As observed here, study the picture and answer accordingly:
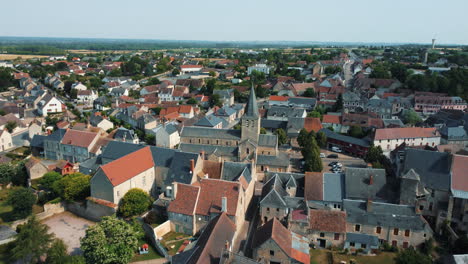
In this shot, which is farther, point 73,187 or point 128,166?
point 128,166

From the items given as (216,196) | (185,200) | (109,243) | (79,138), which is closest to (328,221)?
(216,196)

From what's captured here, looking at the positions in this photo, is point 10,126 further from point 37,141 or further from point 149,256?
point 149,256

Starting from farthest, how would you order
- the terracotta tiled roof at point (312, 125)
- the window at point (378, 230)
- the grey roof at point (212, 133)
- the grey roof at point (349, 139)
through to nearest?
the terracotta tiled roof at point (312, 125) → the grey roof at point (349, 139) → the grey roof at point (212, 133) → the window at point (378, 230)

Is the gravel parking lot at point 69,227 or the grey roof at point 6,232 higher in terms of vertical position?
the grey roof at point 6,232

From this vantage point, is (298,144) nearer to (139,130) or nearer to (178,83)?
(139,130)

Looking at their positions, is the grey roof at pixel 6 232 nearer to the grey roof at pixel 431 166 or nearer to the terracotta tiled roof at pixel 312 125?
the grey roof at pixel 431 166

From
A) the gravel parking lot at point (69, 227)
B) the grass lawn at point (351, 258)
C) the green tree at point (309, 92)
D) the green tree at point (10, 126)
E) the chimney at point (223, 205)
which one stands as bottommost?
the gravel parking lot at point (69, 227)

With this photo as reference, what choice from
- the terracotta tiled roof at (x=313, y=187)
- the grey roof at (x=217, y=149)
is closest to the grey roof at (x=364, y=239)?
the terracotta tiled roof at (x=313, y=187)
